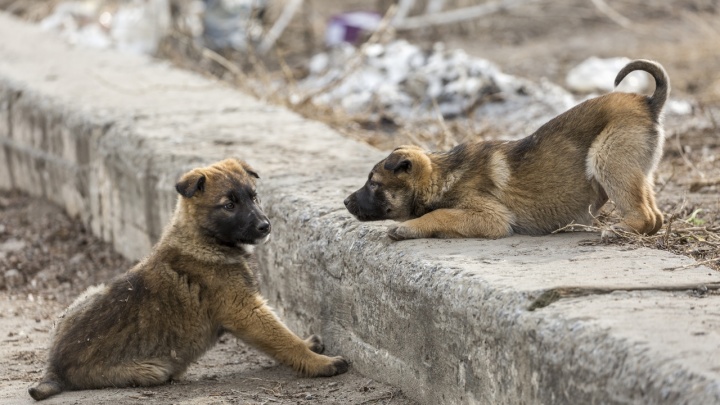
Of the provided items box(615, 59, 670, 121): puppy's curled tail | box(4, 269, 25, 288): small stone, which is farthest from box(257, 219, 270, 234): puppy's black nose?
box(4, 269, 25, 288): small stone

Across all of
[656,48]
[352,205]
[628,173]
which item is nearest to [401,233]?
[352,205]

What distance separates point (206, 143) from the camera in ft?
26.8

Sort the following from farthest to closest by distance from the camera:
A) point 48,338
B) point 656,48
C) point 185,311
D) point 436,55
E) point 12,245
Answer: point 656,48
point 436,55
point 12,245
point 48,338
point 185,311

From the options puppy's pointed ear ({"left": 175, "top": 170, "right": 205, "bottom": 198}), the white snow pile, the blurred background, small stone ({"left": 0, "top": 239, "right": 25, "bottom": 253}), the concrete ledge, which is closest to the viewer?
the concrete ledge

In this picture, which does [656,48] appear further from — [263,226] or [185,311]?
[185,311]

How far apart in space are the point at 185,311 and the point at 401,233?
123cm

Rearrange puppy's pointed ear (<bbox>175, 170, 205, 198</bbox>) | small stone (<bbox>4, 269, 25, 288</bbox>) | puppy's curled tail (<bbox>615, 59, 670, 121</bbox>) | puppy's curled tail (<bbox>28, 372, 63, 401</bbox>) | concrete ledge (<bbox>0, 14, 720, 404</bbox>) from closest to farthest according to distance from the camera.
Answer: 1. concrete ledge (<bbox>0, 14, 720, 404</bbox>)
2. puppy's curled tail (<bbox>28, 372, 63, 401</bbox>)
3. puppy's curled tail (<bbox>615, 59, 670, 121</bbox>)
4. puppy's pointed ear (<bbox>175, 170, 205, 198</bbox>)
5. small stone (<bbox>4, 269, 25, 288</bbox>)

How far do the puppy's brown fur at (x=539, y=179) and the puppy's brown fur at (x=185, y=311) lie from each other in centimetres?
70

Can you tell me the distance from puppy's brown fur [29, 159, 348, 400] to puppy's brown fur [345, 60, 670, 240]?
70 cm

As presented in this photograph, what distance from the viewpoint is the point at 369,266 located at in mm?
5594

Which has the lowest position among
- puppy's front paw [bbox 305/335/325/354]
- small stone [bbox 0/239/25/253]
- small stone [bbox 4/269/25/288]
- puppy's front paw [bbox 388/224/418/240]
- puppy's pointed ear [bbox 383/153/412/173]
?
small stone [bbox 4/269/25/288]

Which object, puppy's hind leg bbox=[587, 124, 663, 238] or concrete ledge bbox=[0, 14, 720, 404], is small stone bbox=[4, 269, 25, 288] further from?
puppy's hind leg bbox=[587, 124, 663, 238]

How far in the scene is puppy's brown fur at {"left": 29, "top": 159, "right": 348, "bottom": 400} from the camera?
572 centimetres

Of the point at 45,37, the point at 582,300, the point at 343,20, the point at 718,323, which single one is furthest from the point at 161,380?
the point at 343,20
